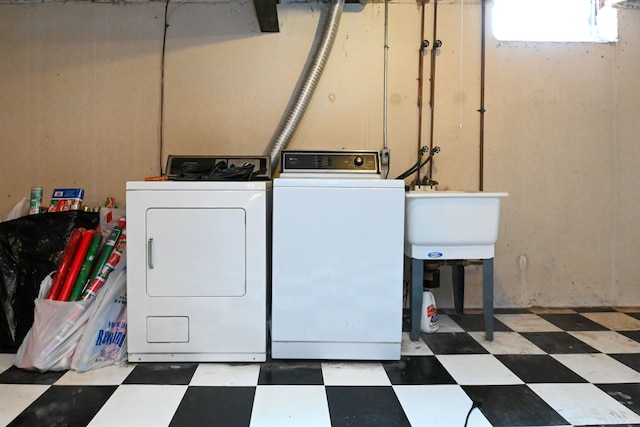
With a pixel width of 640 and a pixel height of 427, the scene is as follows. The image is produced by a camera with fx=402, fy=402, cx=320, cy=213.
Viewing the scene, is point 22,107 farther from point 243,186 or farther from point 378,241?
point 378,241

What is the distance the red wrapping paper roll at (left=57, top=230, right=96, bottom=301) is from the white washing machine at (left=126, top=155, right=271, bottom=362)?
32 cm

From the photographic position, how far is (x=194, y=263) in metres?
1.66

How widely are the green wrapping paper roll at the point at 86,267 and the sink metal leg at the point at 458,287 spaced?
1.89 m

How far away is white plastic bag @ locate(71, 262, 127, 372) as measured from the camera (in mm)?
1646

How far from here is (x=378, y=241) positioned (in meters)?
1.69

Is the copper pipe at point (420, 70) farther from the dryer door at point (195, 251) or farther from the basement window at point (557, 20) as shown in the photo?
the dryer door at point (195, 251)

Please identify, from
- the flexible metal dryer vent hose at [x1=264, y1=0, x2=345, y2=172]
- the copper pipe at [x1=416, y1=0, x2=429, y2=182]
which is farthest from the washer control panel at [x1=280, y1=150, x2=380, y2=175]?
the copper pipe at [x1=416, y1=0, x2=429, y2=182]

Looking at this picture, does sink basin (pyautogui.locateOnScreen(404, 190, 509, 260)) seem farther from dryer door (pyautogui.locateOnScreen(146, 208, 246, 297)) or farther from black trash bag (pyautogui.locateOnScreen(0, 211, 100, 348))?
black trash bag (pyautogui.locateOnScreen(0, 211, 100, 348))

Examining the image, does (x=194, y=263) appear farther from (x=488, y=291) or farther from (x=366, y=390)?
(x=488, y=291)

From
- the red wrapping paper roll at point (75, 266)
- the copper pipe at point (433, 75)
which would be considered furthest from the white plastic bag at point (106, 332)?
the copper pipe at point (433, 75)

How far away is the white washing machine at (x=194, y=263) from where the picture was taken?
1.65 meters

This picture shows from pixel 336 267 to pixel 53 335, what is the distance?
119 cm

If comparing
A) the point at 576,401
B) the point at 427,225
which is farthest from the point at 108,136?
the point at 576,401

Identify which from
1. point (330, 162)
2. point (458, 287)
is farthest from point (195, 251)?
point (458, 287)
